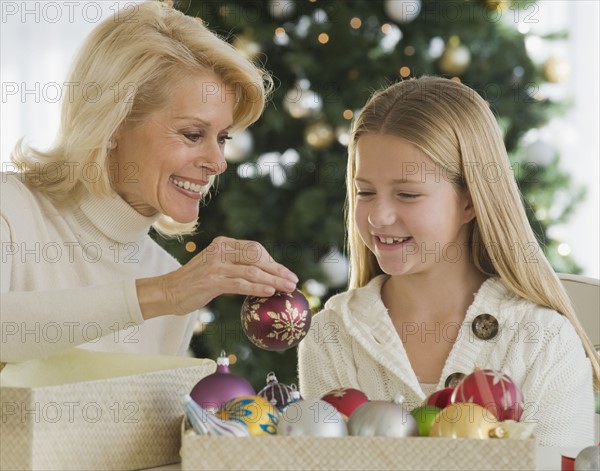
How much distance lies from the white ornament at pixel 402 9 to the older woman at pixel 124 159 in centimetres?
135

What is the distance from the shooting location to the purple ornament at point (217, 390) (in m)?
1.17

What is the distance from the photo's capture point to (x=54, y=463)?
3.60ft

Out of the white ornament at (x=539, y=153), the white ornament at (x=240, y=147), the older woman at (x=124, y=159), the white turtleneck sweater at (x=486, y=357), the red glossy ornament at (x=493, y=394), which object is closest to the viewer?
the red glossy ornament at (x=493, y=394)

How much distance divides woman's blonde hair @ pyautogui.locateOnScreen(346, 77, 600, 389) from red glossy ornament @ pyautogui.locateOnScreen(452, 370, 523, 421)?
565mm

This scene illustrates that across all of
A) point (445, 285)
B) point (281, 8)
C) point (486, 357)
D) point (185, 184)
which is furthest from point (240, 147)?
point (486, 357)

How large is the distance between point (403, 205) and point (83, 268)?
2.20 feet

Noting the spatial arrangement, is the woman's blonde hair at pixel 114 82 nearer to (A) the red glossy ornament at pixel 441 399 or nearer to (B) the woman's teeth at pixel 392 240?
(B) the woman's teeth at pixel 392 240

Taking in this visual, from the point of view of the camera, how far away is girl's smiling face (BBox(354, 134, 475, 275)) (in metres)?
1.67

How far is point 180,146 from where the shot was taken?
185 centimetres

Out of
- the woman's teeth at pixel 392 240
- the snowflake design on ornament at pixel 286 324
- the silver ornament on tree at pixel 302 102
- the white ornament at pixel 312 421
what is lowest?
the white ornament at pixel 312 421

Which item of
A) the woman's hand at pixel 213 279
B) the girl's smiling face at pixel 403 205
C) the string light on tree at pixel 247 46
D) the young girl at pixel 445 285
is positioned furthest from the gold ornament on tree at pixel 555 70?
the woman's hand at pixel 213 279

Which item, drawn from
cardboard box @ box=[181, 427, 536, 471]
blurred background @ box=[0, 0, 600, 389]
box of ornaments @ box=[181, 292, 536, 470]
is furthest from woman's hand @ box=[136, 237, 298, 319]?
blurred background @ box=[0, 0, 600, 389]

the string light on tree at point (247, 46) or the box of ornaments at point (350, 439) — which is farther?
the string light on tree at point (247, 46)

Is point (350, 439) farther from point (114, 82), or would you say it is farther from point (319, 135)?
point (319, 135)
